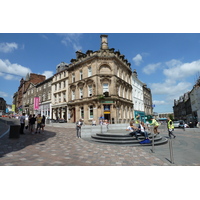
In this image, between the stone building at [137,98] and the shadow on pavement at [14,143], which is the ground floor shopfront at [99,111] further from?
the shadow on pavement at [14,143]

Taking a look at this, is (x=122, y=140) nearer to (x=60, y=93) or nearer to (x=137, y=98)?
(x=60, y=93)

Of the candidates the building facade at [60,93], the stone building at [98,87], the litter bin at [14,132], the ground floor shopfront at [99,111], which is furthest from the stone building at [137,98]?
the litter bin at [14,132]

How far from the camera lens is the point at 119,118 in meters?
25.7

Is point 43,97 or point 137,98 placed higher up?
point 43,97

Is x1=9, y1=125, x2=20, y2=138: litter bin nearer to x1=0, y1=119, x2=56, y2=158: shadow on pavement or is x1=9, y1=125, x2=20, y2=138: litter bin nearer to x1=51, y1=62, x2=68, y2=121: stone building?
x1=0, y1=119, x2=56, y2=158: shadow on pavement

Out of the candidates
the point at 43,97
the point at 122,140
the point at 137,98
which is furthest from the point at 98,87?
the point at 43,97

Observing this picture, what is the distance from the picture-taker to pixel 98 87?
24.4 m

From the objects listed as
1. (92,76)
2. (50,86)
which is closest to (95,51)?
(92,76)

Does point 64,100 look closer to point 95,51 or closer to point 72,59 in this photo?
point 72,59

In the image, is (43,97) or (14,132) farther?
(43,97)

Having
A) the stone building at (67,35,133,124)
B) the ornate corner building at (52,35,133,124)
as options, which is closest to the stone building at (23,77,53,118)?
the ornate corner building at (52,35,133,124)

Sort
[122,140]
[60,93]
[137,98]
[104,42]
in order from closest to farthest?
[122,140] < [104,42] < [60,93] < [137,98]

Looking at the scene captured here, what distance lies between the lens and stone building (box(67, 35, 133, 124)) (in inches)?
950

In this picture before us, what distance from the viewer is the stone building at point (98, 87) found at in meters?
24.1
